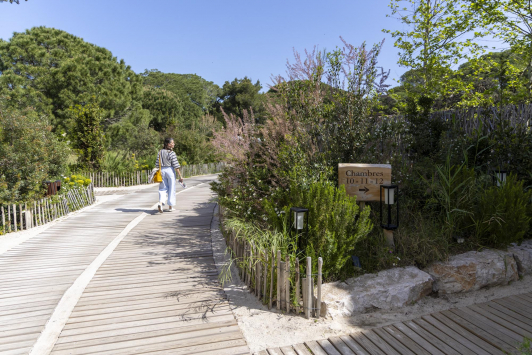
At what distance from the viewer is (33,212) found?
22.9ft

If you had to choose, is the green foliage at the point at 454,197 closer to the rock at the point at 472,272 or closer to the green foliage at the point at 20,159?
the rock at the point at 472,272

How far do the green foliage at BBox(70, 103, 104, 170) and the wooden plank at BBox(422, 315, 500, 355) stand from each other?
1515 centimetres

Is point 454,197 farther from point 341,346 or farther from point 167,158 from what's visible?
point 167,158

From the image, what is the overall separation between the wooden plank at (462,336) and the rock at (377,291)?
0.33m

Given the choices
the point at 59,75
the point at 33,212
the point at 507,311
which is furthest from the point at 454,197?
the point at 59,75

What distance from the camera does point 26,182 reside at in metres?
7.22

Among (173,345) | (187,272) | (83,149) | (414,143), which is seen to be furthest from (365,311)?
(83,149)

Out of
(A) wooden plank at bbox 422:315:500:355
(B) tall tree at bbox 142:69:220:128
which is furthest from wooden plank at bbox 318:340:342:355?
(B) tall tree at bbox 142:69:220:128

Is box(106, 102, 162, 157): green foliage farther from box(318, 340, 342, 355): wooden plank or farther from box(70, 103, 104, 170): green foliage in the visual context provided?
box(318, 340, 342, 355): wooden plank

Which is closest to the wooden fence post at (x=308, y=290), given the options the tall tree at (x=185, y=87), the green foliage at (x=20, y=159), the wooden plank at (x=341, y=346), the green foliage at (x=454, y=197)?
the wooden plank at (x=341, y=346)

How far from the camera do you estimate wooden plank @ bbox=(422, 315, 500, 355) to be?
2.76 metres

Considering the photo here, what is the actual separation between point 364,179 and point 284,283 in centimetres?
181

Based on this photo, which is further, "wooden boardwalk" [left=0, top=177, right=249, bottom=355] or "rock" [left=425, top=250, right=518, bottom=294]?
"rock" [left=425, top=250, right=518, bottom=294]

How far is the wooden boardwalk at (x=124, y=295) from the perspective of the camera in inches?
111
